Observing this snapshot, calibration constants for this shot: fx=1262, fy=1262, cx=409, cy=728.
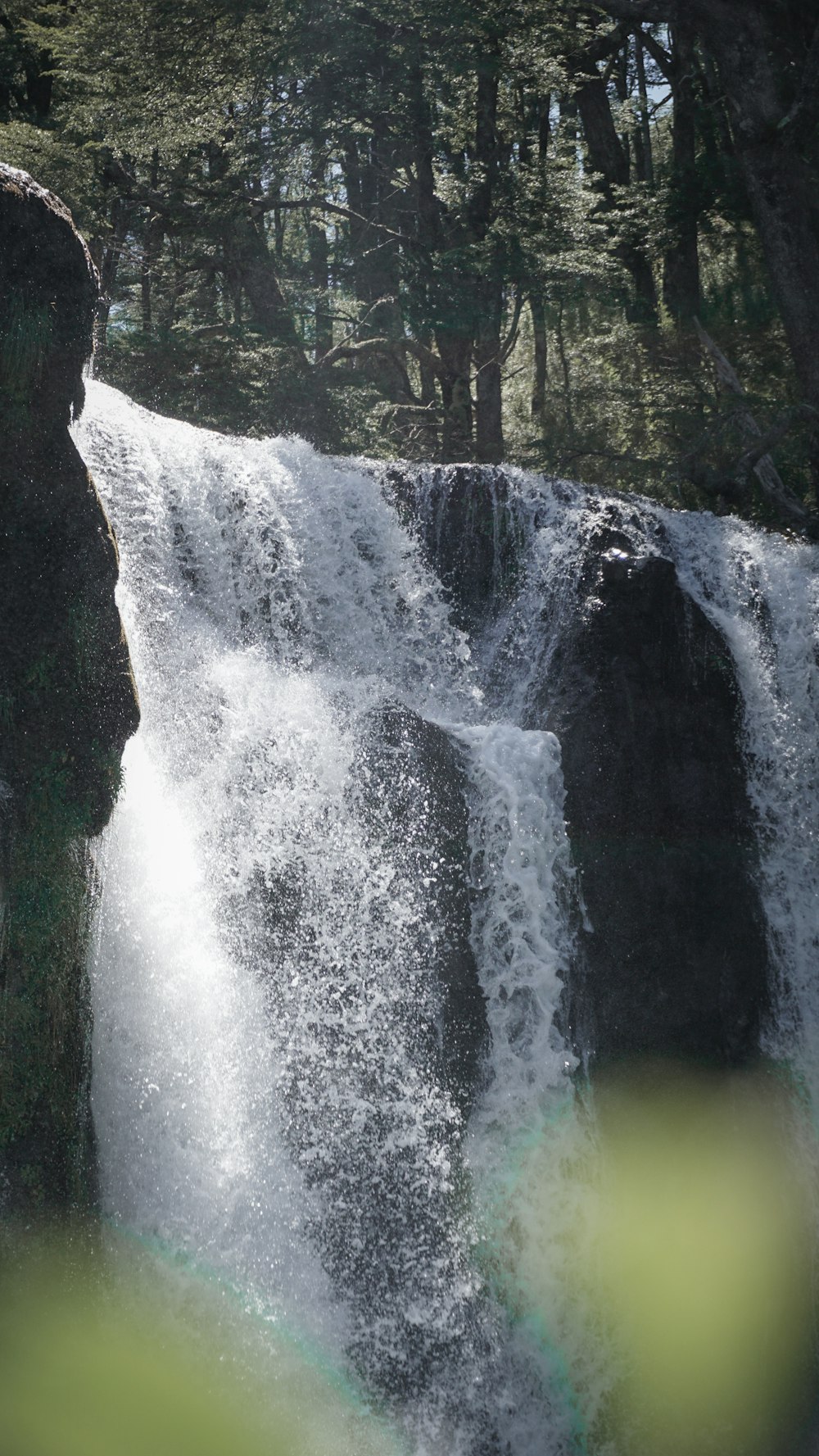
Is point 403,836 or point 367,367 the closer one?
point 403,836

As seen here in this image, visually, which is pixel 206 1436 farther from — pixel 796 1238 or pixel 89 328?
pixel 89 328

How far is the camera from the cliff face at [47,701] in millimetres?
4867

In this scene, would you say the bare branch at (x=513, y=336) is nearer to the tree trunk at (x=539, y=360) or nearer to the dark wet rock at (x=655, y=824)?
the tree trunk at (x=539, y=360)

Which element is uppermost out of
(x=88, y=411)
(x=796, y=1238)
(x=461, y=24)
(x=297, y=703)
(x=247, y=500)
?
(x=461, y=24)

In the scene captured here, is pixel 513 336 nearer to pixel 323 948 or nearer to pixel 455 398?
pixel 455 398

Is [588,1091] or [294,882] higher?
[294,882]

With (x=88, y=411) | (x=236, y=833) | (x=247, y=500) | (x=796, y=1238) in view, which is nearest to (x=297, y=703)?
(x=236, y=833)

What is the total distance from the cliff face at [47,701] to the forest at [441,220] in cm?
725

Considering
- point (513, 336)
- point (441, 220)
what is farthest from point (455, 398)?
point (441, 220)

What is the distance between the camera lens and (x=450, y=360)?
14.2 metres

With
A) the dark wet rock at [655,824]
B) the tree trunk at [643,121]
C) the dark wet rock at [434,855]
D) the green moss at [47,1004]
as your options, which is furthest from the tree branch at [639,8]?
the green moss at [47,1004]

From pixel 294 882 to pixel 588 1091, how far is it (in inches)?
74.4

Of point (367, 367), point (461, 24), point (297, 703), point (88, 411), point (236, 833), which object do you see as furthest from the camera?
point (367, 367)

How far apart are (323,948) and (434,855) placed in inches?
28.9
